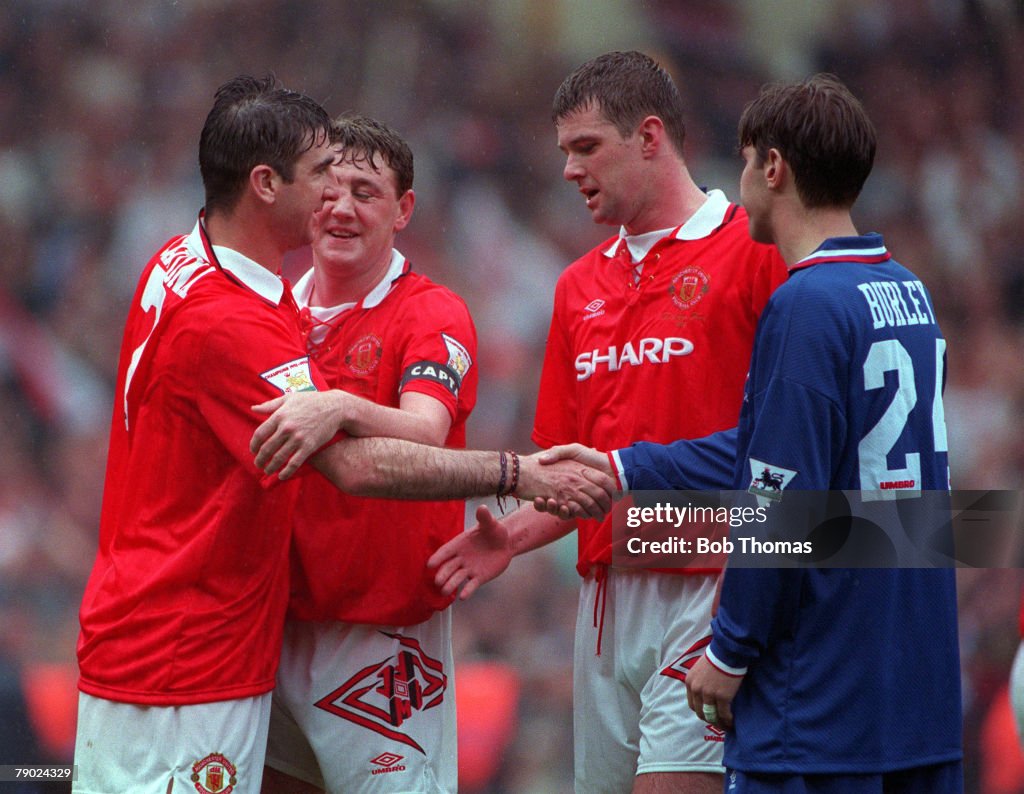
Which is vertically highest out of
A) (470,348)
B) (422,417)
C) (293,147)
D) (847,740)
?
(293,147)

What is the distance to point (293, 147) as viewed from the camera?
2.97 m

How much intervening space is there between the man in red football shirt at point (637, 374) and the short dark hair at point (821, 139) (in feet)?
1.55

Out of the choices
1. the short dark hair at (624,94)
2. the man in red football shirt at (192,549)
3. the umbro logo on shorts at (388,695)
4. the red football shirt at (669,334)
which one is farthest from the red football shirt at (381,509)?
the short dark hair at (624,94)

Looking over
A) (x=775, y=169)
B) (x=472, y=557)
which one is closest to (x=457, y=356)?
(x=472, y=557)

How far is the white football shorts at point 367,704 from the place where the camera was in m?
3.14

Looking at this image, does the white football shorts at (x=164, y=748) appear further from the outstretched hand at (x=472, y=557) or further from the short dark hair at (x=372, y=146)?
the short dark hair at (x=372, y=146)

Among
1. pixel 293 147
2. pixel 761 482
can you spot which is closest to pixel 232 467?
pixel 293 147

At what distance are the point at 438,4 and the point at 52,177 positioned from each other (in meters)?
1.85

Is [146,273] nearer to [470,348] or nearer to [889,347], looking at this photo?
[470,348]

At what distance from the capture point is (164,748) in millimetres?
2709

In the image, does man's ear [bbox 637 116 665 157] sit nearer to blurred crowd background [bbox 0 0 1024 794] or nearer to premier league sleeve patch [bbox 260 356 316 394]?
premier league sleeve patch [bbox 260 356 316 394]

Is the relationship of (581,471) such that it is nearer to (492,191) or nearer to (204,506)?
(204,506)

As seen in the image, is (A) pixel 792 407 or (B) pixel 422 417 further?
(B) pixel 422 417

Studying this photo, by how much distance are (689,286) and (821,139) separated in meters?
0.69
